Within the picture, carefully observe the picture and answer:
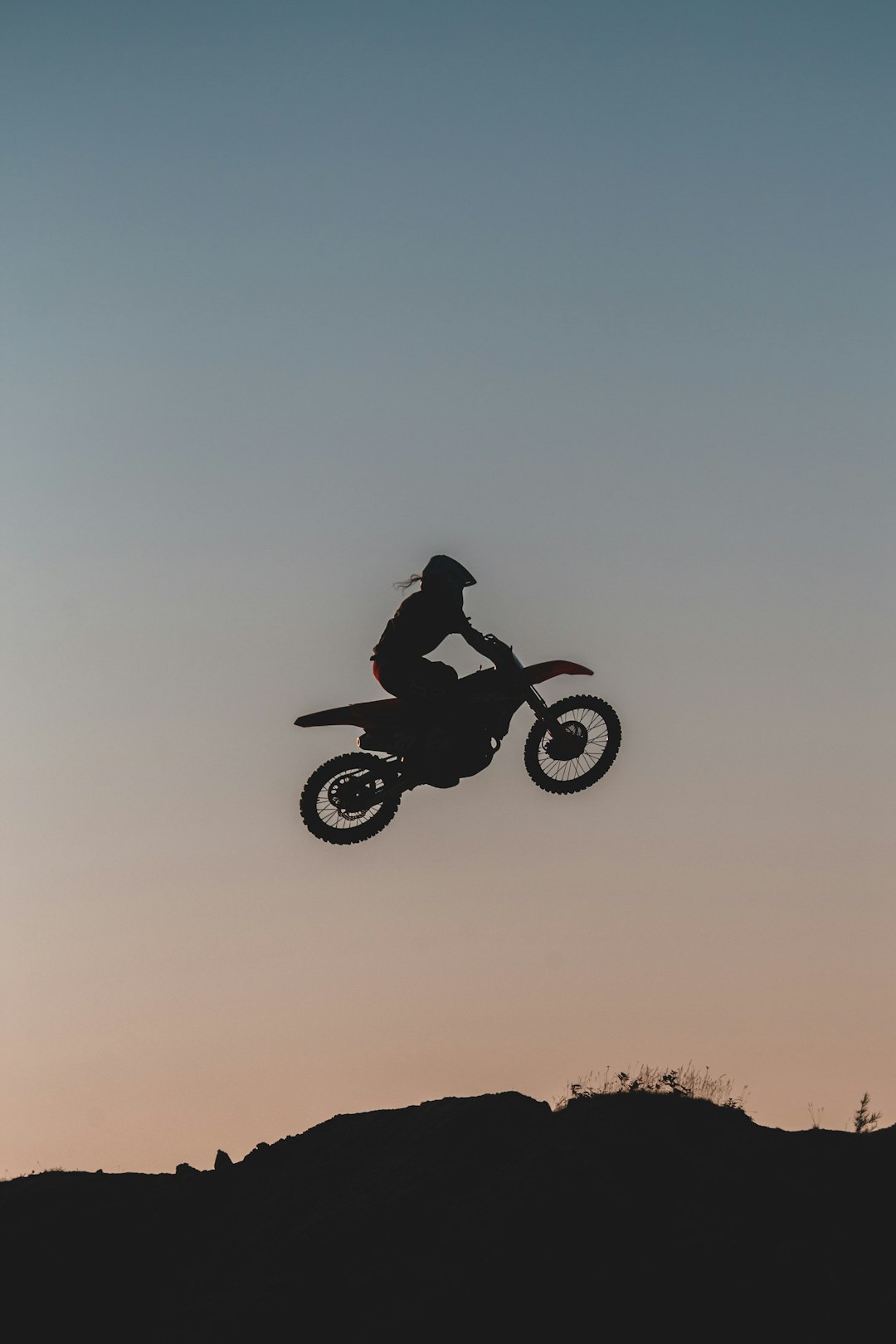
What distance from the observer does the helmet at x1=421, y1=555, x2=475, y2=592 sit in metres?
14.7

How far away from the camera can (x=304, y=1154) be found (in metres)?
17.3

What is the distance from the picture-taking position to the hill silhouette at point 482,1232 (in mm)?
12930

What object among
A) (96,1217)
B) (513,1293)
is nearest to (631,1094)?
(513,1293)

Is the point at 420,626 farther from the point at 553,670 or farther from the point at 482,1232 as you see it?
the point at 482,1232

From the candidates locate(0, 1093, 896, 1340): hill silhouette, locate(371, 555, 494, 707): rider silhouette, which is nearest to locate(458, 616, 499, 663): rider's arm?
locate(371, 555, 494, 707): rider silhouette

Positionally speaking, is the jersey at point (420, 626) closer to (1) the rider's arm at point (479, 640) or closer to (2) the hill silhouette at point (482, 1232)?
(1) the rider's arm at point (479, 640)

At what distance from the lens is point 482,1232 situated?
13.8 meters

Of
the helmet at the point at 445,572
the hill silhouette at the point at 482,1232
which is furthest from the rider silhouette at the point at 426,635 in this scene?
the hill silhouette at the point at 482,1232

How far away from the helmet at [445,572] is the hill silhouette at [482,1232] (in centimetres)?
621

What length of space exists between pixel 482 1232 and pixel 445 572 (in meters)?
6.75

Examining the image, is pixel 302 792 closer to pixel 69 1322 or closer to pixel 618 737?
pixel 618 737

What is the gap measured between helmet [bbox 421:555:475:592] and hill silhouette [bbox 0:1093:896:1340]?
6.21 metres

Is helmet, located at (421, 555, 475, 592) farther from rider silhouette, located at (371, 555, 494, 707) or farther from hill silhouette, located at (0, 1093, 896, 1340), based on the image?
hill silhouette, located at (0, 1093, 896, 1340)

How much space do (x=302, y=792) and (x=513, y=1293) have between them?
5647 millimetres
